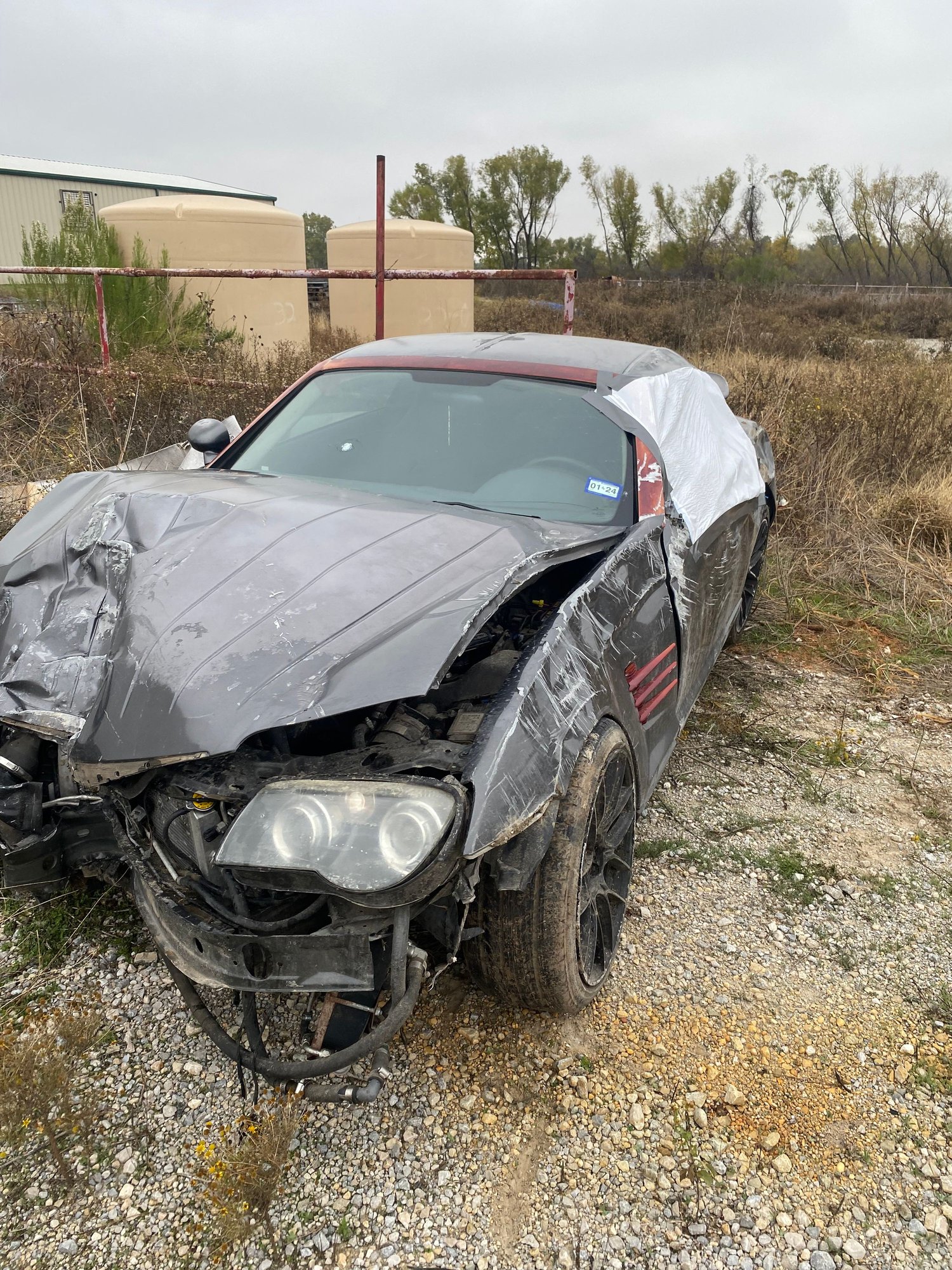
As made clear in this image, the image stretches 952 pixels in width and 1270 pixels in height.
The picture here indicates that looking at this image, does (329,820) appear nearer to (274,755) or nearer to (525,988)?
(274,755)

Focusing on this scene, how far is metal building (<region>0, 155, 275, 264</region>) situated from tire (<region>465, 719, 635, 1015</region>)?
34.7 meters

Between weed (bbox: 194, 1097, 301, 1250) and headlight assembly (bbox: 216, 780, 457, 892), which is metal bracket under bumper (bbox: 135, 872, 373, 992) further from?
weed (bbox: 194, 1097, 301, 1250)

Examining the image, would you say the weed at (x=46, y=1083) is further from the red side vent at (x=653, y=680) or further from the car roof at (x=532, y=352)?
the car roof at (x=532, y=352)

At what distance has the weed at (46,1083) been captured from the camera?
1785 mm

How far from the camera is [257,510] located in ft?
7.27

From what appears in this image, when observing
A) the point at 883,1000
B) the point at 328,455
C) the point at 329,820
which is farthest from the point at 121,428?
the point at 883,1000

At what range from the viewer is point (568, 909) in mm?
1841

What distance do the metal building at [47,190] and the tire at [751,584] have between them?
3257cm

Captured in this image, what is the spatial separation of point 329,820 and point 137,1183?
35.1 inches

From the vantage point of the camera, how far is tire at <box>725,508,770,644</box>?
4315mm

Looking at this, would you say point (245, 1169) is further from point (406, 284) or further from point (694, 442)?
point (406, 284)

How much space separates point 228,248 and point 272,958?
1148cm

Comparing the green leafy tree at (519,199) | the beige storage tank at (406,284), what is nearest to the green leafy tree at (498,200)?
the green leafy tree at (519,199)

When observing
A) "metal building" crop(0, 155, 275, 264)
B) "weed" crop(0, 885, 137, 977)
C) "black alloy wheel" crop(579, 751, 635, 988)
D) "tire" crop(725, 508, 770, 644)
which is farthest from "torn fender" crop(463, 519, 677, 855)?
"metal building" crop(0, 155, 275, 264)
